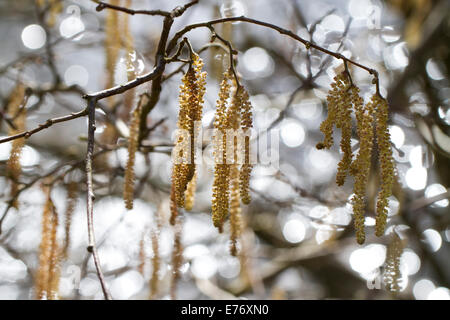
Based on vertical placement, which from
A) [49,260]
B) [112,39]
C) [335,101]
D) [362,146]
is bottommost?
[49,260]

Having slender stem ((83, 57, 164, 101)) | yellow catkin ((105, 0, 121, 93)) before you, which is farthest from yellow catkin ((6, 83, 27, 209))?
slender stem ((83, 57, 164, 101))

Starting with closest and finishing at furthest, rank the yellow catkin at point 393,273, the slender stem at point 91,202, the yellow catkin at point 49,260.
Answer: the slender stem at point 91,202 < the yellow catkin at point 49,260 < the yellow catkin at point 393,273

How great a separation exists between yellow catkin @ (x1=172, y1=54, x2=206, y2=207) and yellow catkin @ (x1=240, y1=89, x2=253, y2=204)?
121mm

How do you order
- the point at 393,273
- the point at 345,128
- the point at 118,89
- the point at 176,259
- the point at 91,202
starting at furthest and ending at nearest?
the point at 176,259 → the point at 393,273 → the point at 345,128 → the point at 118,89 → the point at 91,202

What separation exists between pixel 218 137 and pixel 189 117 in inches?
4.1

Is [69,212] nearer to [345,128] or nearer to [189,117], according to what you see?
[189,117]

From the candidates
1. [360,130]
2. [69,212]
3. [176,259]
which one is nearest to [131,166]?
→ [69,212]

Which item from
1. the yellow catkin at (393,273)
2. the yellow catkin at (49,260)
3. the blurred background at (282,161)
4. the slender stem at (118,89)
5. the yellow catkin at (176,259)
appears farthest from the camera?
the blurred background at (282,161)

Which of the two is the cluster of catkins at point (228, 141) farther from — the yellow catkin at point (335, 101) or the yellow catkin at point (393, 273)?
the yellow catkin at point (393, 273)

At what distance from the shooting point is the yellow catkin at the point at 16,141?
1642mm

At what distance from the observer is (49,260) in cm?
157

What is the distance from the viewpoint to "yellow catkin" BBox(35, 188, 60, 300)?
1.54m

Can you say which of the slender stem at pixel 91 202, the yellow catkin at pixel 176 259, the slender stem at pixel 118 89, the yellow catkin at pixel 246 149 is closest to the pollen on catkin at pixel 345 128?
the yellow catkin at pixel 246 149
